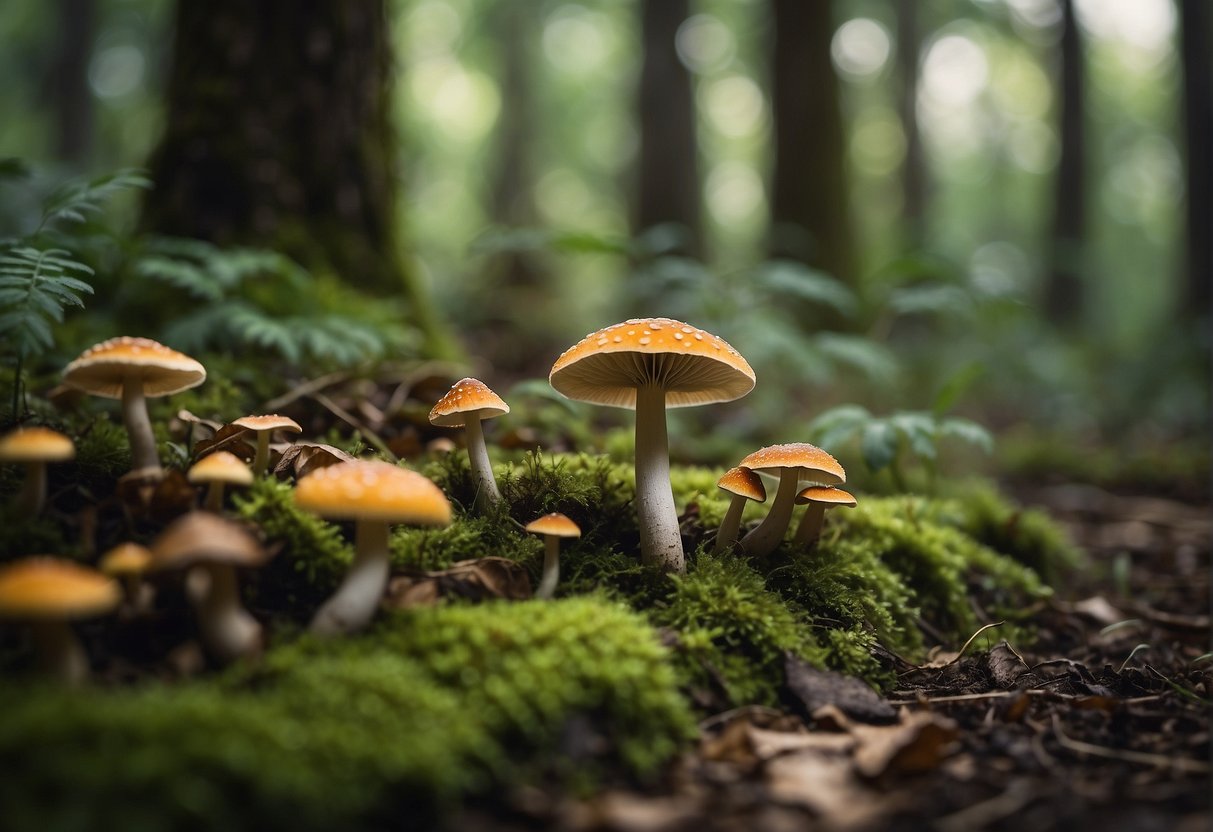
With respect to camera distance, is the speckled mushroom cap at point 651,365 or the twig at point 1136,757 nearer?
the twig at point 1136,757

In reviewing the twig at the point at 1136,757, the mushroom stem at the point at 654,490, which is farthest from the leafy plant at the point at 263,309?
the twig at the point at 1136,757

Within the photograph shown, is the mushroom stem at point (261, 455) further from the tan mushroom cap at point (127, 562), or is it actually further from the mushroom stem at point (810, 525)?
the mushroom stem at point (810, 525)

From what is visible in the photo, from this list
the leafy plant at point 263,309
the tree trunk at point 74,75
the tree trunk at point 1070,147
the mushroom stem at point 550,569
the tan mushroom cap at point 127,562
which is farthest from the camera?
the tree trunk at point 1070,147

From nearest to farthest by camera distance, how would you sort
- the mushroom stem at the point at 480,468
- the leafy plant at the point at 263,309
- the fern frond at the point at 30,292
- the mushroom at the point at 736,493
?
the fern frond at the point at 30,292
the mushroom at the point at 736,493
the mushroom stem at the point at 480,468
the leafy plant at the point at 263,309

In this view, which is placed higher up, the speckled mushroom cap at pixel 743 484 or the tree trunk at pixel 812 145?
the tree trunk at pixel 812 145

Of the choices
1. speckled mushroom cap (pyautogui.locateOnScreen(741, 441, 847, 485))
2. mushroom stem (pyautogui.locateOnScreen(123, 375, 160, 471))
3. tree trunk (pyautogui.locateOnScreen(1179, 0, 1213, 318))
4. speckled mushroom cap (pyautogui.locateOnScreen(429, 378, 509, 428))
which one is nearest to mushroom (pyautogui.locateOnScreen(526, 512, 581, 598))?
speckled mushroom cap (pyautogui.locateOnScreen(429, 378, 509, 428))
